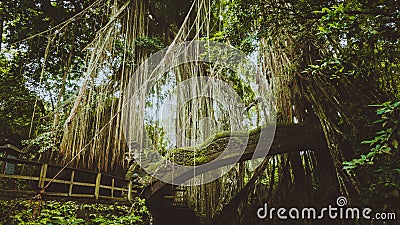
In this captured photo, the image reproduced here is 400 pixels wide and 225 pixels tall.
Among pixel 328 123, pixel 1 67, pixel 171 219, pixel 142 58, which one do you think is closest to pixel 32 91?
pixel 1 67

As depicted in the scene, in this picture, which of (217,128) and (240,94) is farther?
(240,94)

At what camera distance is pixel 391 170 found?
198cm

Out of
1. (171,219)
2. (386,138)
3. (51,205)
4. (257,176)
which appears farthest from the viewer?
(171,219)

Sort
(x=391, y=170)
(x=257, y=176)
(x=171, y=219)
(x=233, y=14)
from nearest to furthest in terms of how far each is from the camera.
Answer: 1. (x=391, y=170)
2. (x=233, y=14)
3. (x=257, y=176)
4. (x=171, y=219)

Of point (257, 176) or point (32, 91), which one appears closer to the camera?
point (257, 176)

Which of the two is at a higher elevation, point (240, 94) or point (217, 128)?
point (240, 94)

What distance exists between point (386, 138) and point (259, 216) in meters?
2.59

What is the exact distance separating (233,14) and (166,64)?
5.21 ft

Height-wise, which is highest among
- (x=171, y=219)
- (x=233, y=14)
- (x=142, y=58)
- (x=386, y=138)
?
(x=142, y=58)

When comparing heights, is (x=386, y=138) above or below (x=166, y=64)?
below

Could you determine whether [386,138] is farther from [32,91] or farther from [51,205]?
[32,91]

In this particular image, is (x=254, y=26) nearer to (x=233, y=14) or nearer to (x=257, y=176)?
(x=233, y=14)

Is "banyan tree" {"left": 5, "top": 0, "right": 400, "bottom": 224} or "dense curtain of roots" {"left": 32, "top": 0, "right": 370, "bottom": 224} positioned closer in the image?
"banyan tree" {"left": 5, "top": 0, "right": 400, "bottom": 224}

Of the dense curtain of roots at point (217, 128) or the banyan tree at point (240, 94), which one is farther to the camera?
the dense curtain of roots at point (217, 128)
